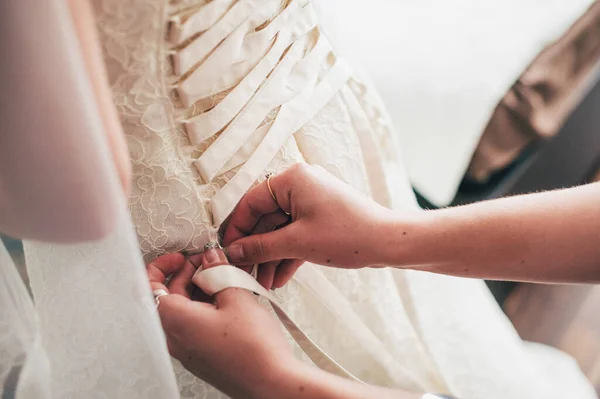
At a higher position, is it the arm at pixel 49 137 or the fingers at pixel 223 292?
the arm at pixel 49 137

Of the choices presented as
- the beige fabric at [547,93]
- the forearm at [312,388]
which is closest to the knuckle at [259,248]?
the forearm at [312,388]

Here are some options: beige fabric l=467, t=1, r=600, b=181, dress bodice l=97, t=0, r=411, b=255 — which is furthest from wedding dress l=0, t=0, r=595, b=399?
beige fabric l=467, t=1, r=600, b=181

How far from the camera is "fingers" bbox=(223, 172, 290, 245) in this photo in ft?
1.62

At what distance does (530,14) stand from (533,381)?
753mm

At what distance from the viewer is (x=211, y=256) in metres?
0.48

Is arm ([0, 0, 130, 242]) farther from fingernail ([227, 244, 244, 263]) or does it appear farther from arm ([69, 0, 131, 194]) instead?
fingernail ([227, 244, 244, 263])

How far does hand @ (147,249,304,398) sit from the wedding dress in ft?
0.16

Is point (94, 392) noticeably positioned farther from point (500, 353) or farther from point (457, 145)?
point (457, 145)

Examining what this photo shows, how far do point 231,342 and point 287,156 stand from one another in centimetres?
20

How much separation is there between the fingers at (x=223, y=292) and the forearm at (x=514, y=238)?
0.16 meters

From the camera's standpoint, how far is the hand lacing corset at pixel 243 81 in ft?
1.42

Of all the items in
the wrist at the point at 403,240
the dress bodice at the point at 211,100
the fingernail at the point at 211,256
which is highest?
the dress bodice at the point at 211,100

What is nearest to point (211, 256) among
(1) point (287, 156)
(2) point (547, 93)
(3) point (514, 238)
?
(1) point (287, 156)

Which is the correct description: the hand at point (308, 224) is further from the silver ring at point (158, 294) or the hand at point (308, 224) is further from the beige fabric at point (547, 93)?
the beige fabric at point (547, 93)
